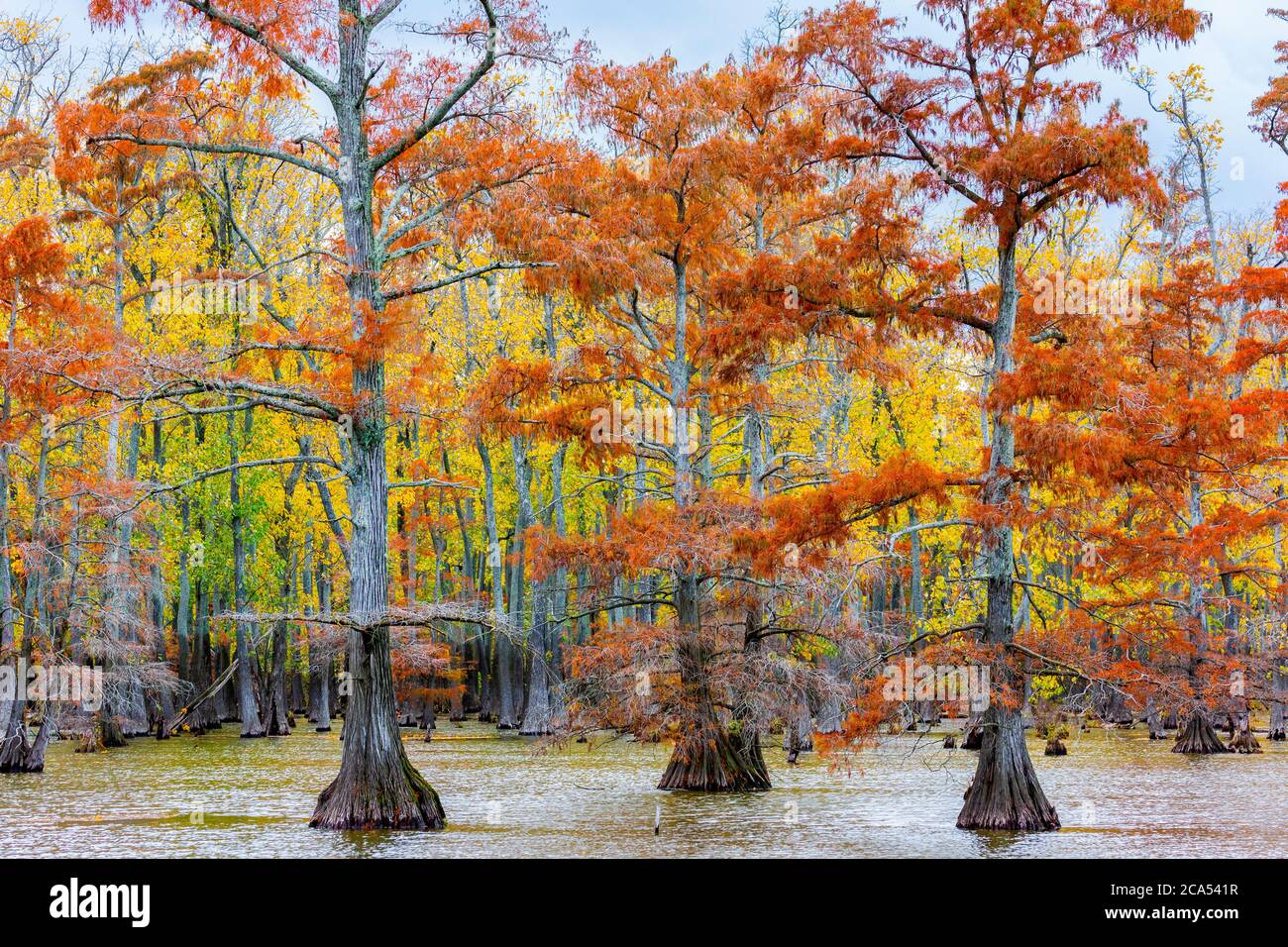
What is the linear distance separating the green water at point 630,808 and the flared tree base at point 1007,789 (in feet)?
0.85

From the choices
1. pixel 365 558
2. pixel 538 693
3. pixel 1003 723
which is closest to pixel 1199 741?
pixel 1003 723

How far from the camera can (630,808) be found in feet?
62.0

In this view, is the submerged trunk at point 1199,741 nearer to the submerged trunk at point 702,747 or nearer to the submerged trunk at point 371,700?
the submerged trunk at point 702,747

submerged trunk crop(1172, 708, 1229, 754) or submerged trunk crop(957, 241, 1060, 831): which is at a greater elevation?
submerged trunk crop(957, 241, 1060, 831)

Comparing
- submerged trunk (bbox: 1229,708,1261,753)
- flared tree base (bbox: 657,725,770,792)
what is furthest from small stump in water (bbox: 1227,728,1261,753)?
flared tree base (bbox: 657,725,770,792)

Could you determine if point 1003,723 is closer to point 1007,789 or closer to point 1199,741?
point 1007,789

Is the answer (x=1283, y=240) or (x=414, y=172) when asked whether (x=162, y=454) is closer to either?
(x=414, y=172)

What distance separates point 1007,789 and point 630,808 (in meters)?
5.62

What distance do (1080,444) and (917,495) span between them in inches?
73.0

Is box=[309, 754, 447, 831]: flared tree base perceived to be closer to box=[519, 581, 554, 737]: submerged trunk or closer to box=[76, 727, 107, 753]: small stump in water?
box=[76, 727, 107, 753]: small stump in water

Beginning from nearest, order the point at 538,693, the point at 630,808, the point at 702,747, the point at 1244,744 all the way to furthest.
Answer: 1. the point at 630,808
2. the point at 702,747
3. the point at 1244,744
4. the point at 538,693

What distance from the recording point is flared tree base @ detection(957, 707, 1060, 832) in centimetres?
1534

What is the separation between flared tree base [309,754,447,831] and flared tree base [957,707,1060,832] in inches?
251

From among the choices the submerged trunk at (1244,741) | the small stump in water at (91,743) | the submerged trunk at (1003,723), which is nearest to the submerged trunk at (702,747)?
the submerged trunk at (1003,723)
